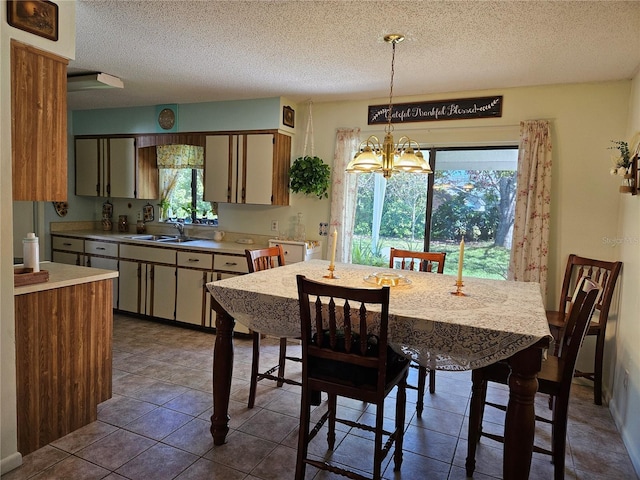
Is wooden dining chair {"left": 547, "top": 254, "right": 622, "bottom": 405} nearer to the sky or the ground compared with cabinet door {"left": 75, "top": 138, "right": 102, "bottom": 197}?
nearer to the ground

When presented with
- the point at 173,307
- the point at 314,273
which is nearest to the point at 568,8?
the point at 314,273

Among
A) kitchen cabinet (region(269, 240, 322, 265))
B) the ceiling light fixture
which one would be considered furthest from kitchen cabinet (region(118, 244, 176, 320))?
the ceiling light fixture

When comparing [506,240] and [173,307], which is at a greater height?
[506,240]

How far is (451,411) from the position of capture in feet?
9.47

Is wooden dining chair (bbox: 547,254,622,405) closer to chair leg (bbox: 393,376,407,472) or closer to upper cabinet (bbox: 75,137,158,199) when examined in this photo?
chair leg (bbox: 393,376,407,472)

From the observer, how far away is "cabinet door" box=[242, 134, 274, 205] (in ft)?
14.2

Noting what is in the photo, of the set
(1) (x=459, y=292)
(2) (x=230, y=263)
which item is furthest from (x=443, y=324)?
(2) (x=230, y=263)

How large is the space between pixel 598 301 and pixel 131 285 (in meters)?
4.37

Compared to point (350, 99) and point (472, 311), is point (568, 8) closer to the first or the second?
point (472, 311)

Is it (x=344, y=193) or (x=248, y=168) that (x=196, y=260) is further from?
(x=344, y=193)

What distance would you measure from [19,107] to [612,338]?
4.03 m

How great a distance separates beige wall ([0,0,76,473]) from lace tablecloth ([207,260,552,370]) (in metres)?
0.94

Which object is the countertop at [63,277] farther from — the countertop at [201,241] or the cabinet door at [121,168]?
the cabinet door at [121,168]

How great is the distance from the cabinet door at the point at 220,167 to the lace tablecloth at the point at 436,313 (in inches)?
77.8
